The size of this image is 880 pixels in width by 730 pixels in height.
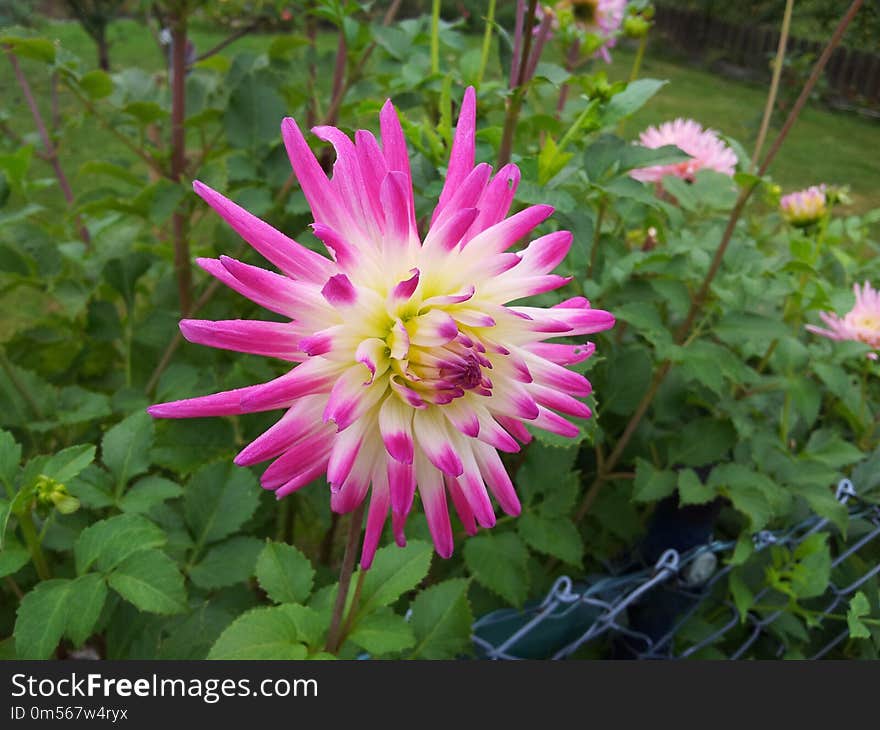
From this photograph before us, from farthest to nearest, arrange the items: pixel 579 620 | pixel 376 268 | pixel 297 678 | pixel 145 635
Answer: pixel 579 620
pixel 145 635
pixel 297 678
pixel 376 268

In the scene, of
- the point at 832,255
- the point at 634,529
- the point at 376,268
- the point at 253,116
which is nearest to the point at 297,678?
the point at 376,268

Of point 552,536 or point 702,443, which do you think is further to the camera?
point 702,443

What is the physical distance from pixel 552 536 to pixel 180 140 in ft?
2.76

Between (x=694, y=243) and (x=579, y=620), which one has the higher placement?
(x=694, y=243)

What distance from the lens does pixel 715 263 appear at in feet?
3.33

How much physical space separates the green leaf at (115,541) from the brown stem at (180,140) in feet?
1.86

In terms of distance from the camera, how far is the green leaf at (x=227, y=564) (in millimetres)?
854

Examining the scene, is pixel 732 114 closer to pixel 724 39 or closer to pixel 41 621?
pixel 724 39

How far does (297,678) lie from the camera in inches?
25.7

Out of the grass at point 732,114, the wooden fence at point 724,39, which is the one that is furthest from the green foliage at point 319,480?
the wooden fence at point 724,39

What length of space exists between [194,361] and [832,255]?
45.8 inches

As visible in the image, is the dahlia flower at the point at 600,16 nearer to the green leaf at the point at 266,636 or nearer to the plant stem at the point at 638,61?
the plant stem at the point at 638,61

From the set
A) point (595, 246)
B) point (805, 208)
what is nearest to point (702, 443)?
point (595, 246)

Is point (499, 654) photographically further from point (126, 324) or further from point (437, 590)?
point (126, 324)
